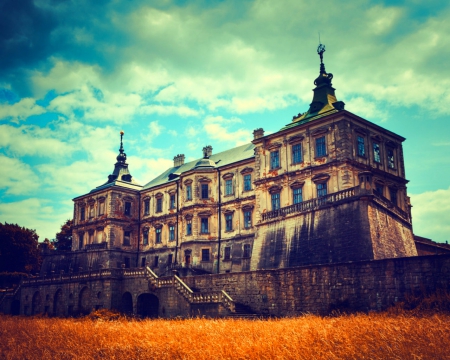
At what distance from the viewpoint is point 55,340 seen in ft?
66.9

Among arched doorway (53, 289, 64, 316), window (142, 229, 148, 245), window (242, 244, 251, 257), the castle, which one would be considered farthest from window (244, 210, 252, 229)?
arched doorway (53, 289, 64, 316)

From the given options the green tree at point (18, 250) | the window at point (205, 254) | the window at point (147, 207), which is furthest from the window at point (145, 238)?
the green tree at point (18, 250)

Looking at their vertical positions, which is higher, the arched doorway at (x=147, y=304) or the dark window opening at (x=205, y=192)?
the dark window opening at (x=205, y=192)

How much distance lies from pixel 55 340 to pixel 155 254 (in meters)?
31.2

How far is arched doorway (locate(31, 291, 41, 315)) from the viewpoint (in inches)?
1848

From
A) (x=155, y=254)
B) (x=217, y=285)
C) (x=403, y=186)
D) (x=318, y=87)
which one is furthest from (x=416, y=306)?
(x=155, y=254)

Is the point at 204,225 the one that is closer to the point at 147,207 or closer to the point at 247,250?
the point at 247,250

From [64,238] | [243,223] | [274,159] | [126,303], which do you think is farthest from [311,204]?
[64,238]

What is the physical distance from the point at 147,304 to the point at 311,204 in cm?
1663

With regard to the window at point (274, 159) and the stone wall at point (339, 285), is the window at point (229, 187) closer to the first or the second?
the window at point (274, 159)

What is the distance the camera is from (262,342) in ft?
48.9

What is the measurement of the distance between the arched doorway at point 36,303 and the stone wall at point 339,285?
87.6 ft

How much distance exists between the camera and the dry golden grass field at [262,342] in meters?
12.8

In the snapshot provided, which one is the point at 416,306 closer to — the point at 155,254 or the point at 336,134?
the point at 336,134
